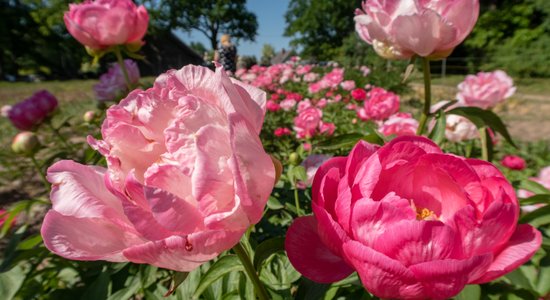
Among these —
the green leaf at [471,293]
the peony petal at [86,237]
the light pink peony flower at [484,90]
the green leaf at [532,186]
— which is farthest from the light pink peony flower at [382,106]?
the peony petal at [86,237]

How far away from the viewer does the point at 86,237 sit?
304mm

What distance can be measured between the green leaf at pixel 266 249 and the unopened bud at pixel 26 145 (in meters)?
0.92

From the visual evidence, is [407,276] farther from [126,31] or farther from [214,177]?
[126,31]

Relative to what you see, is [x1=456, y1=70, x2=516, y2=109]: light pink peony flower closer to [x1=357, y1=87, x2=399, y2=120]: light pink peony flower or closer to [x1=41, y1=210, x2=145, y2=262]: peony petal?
[x1=357, y1=87, x2=399, y2=120]: light pink peony flower

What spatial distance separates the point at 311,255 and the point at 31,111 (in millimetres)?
1286

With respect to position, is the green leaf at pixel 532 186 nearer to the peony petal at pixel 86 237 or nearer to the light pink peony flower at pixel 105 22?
the peony petal at pixel 86 237

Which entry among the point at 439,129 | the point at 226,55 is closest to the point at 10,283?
the point at 439,129

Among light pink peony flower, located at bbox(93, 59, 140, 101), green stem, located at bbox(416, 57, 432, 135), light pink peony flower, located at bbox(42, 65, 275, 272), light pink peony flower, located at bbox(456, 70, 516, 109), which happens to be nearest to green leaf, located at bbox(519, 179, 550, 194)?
green stem, located at bbox(416, 57, 432, 135)

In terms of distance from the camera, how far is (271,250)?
374 millimetres

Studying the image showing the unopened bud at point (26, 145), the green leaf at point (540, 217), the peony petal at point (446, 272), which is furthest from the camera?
the unopened bud at point (26, 145)

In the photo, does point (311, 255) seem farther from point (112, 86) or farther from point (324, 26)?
point (324, 26)

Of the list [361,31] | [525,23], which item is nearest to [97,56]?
[361,31]

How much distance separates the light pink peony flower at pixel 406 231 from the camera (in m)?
0.28

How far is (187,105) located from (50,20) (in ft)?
74.8
